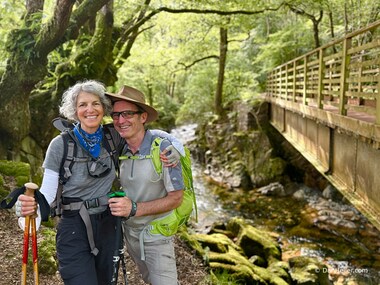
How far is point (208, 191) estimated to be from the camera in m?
16.9

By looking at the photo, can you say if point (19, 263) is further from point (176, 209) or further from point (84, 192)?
point (176, 209)

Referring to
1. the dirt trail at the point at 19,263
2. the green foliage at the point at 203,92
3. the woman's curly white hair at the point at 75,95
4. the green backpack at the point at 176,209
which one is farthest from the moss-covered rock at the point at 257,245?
the green foliage at the point at 203,92

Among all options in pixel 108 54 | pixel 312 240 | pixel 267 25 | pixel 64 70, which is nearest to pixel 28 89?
pixel 64 70

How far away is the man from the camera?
2938 millimetres

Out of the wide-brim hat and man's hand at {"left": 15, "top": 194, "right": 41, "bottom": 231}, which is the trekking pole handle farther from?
the wide-brim hat

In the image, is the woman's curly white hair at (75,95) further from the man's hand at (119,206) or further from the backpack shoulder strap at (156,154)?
the man's hand at (119,206)

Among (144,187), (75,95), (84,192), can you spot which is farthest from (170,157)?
(75,95)

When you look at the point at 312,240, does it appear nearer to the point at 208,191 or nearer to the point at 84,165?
the point at 208,191

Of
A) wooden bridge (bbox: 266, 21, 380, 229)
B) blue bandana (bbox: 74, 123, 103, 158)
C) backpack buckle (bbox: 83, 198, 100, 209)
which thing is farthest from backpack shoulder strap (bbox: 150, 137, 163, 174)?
wooden bridge (bbox: 266, 21, 380, 229)

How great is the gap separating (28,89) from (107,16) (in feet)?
10.4

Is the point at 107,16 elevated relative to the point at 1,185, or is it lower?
elevated

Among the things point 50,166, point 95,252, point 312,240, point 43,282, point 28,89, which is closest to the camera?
point 50,166

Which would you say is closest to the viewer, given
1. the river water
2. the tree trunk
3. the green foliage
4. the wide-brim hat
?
the wide-brim hat

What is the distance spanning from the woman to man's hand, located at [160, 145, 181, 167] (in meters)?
0.46
